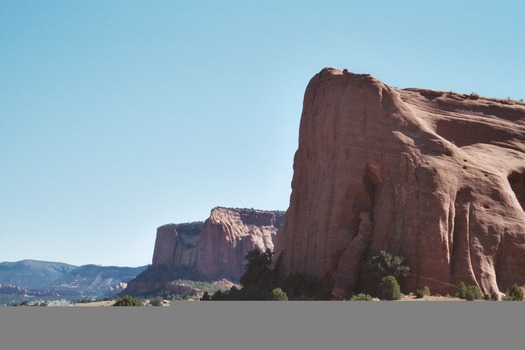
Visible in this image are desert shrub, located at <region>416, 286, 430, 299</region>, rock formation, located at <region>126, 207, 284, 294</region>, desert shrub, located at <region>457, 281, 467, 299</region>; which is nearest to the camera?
desert shrub, located at <region>457, 281, 467, 299</region>

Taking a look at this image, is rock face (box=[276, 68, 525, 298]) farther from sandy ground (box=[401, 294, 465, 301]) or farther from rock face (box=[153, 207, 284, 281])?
rock face (box=[153, 207, 284, 281])

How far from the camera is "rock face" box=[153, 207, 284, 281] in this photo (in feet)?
525

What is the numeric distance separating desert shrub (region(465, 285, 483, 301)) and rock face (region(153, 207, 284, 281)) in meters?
115

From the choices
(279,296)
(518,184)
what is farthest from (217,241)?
(279,296)

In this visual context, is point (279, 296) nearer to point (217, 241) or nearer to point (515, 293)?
point (515, 293)

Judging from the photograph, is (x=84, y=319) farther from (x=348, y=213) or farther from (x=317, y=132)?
(x=317, y=132)

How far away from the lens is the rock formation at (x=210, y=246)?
159750mm

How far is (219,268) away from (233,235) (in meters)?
10.2

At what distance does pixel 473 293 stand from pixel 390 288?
5183 mm

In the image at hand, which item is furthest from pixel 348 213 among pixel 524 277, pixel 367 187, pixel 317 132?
pixel 524 277

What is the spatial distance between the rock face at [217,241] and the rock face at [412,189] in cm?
10296

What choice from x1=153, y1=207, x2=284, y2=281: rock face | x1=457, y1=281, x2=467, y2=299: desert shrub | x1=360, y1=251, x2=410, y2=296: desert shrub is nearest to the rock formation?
x1=153, y1=207, x2=284, y2=281: rock face

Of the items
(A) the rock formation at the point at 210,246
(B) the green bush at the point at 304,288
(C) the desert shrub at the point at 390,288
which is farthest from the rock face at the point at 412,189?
(A) the rock formation at the point at 210,246

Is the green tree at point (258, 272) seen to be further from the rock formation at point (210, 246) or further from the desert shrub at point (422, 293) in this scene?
the rock formation at point (210, 246)
